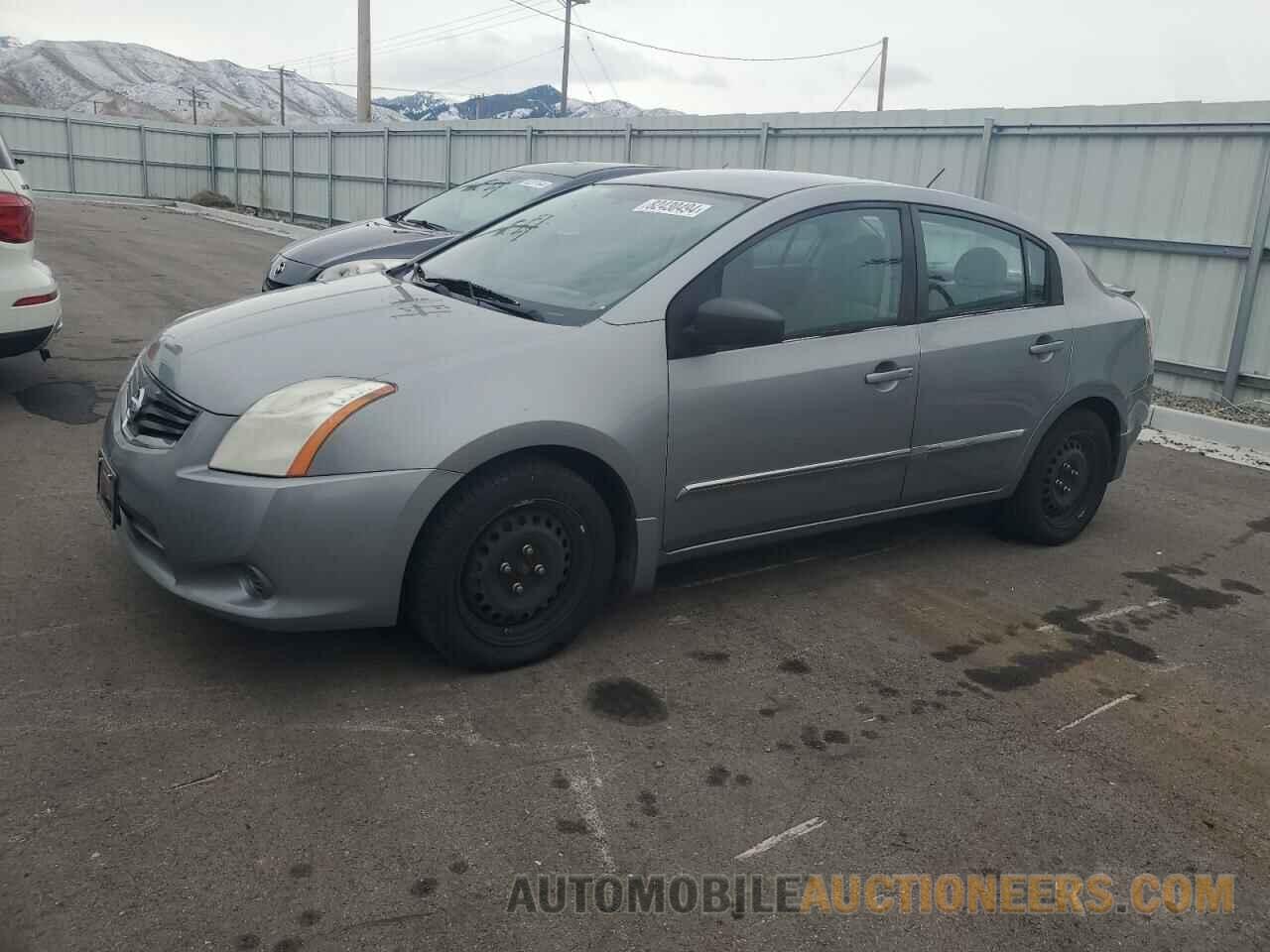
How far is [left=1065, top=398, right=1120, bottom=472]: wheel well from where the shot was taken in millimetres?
5359

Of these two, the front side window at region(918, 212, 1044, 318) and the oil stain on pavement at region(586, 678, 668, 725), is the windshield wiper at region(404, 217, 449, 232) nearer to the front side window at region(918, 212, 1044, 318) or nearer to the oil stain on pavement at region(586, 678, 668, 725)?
the front side window at region(918, 212, 1044, 318)

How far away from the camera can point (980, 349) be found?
480cm

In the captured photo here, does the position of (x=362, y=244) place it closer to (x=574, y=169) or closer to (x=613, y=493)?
(x=574, y=169)

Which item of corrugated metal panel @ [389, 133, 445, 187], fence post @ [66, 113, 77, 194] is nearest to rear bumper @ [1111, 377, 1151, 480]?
corrugated metal panel @ [389, 133, 445, 187]

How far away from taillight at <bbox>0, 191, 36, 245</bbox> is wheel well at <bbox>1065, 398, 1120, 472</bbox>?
18.0 feet

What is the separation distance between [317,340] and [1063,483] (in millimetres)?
3570

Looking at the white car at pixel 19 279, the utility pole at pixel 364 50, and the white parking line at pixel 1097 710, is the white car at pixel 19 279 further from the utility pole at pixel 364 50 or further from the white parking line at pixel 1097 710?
the utility pole at pixel 364 50

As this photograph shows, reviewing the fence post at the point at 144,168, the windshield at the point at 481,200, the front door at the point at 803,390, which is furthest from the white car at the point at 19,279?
the fence post at the point at 144,168

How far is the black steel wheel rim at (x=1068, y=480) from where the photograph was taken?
532cm

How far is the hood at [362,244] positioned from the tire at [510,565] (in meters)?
5.38

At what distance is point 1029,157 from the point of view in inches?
412

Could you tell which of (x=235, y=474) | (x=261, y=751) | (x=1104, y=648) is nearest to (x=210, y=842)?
(x=261, y=751)

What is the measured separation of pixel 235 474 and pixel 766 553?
8.31 feet

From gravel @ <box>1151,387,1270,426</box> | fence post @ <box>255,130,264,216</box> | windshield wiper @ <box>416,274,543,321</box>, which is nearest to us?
windshield wiper @ <box>416,274,543,321</box>
